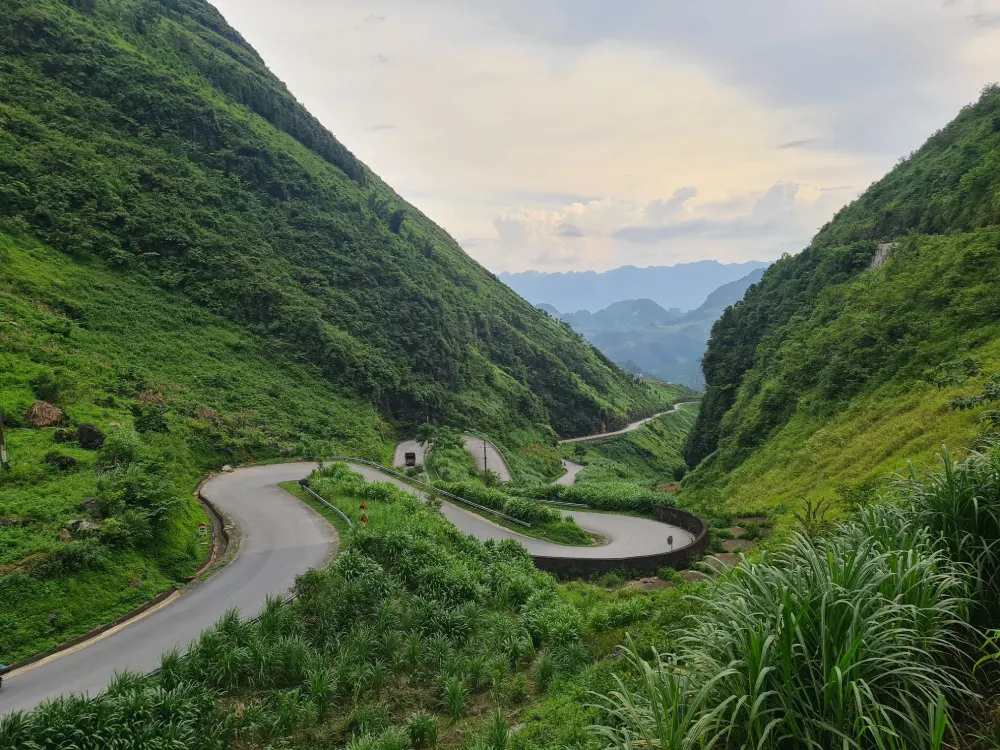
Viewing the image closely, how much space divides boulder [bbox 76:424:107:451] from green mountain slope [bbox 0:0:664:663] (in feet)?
1.81

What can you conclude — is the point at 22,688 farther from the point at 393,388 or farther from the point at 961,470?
the point at 393,388

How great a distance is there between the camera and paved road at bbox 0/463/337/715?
957 centimetres

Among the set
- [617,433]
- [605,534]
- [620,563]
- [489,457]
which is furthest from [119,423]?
[617,433]

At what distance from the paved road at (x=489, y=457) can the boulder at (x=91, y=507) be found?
3261cm

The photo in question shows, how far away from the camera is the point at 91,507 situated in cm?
1379

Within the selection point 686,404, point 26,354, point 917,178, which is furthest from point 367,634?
point 686,404

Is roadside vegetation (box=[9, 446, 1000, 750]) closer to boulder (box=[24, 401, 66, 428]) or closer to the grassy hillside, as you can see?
the grassy hillside

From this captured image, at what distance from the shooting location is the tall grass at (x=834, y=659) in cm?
391

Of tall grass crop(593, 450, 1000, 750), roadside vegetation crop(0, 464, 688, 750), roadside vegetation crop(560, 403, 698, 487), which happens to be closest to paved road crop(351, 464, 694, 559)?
roadside vegetation crop(0, 464, 688, 750)

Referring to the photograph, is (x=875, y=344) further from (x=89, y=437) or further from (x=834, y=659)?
(x=89, y=437)

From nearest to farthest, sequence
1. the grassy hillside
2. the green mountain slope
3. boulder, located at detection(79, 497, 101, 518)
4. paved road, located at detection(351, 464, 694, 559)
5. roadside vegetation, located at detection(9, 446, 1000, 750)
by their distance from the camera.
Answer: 1. roadside vegetation, located at detection(9, 446, 1000, 750)
2. the grassy hillside
3. boulder, located at detection(79, 497, 101, 518)
4. the green mountain slope
5. paved road, located at detection(351, 464, 694, 559)

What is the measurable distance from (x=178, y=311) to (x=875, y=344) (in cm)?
4575

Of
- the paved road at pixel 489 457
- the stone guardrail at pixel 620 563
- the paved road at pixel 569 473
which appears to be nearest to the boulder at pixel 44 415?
the stone guardrail at pixel 620 563

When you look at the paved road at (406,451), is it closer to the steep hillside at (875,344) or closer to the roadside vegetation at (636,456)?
the roadside vegetation at (636,456)
